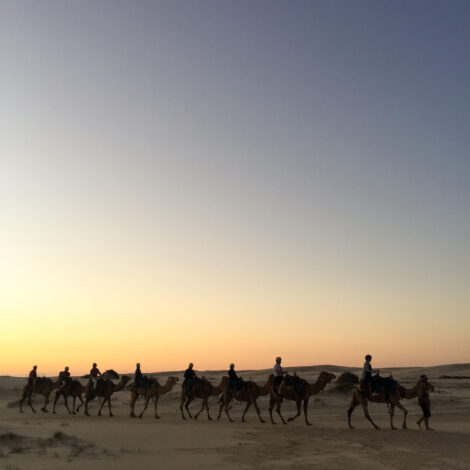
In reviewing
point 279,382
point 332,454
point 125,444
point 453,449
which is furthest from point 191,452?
point 279,382

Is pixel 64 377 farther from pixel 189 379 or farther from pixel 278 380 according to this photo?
pixel 278 380

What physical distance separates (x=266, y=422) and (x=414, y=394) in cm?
640

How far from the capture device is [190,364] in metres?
27.2

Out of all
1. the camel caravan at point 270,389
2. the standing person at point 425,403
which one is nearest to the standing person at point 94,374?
the camel caravan at point 270,389

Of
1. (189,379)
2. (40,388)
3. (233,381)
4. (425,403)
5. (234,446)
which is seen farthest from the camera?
(40,388)

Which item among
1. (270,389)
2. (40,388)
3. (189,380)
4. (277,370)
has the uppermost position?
(277,370)

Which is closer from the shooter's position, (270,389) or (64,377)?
(270,389)

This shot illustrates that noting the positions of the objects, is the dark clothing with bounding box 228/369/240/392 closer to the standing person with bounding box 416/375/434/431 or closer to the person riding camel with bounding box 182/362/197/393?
the person riding camel with bounding box 182/362/197/393

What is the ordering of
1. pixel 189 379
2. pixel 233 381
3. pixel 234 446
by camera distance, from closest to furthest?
pixel 234 446
pixel 233 381
pixel 189 379

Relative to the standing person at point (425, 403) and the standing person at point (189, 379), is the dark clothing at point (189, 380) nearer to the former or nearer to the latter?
the standing person at point (189, 379)

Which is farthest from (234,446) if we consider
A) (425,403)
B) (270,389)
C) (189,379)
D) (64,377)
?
(64,377)

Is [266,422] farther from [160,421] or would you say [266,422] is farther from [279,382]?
[160,421]

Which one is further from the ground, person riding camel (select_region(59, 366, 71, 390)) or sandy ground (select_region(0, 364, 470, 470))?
person riding camel (select_region(59, 366, 71, 390))

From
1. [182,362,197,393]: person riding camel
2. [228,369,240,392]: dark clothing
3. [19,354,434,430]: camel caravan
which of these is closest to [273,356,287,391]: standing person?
[19,354,434,430]: camel caravan
